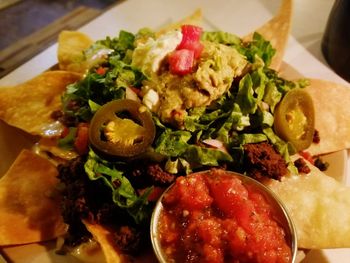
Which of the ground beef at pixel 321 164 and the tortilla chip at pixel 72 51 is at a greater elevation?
the tortilla chip at pixel 72 51

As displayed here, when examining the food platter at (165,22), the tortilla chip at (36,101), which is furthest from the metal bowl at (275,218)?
the food platter at (165,22)

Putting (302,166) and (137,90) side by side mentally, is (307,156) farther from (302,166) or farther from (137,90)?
(137,90)

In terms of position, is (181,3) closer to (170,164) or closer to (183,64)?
(183,64)

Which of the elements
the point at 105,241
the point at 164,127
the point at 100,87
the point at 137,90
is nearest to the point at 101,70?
the point at 100,87

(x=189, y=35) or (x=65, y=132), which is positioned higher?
(x=189, y=35)

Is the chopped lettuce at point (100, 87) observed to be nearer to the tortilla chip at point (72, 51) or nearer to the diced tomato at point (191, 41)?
the tortilla chip at point (72, 51)
